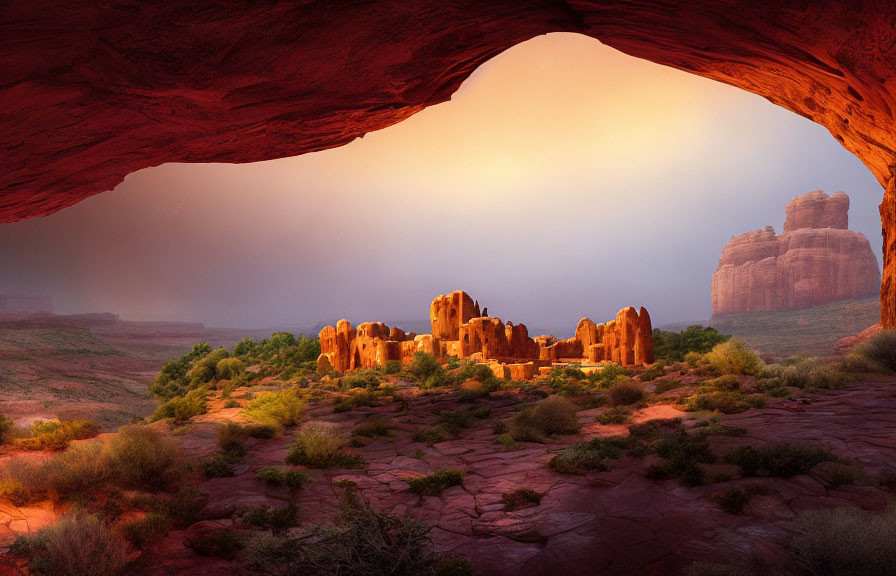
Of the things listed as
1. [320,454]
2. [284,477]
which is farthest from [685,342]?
[284,477]

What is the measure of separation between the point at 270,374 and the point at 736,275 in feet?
417

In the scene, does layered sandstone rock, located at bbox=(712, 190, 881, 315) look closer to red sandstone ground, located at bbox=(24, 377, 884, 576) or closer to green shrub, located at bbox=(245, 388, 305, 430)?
red sandstone ground, located at bbox=(24, 377, 884, 576)

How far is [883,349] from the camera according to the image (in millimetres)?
13445

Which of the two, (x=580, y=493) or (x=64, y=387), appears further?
(x=64, y=387)

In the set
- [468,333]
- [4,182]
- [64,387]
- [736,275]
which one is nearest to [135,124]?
[4,182]

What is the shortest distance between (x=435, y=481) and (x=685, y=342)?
28763 millimetres

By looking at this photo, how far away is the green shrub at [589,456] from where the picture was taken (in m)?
8.59

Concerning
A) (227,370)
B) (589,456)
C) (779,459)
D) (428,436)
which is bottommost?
(227,370)

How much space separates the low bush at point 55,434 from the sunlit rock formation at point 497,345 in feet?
71.4

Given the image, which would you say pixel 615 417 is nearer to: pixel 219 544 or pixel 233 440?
pixel 219 544

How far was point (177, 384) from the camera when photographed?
106ft

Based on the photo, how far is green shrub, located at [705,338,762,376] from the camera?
16531 mm

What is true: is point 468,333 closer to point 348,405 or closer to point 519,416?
point 348,405

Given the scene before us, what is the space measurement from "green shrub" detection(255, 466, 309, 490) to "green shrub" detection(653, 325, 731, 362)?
27.6 metres
